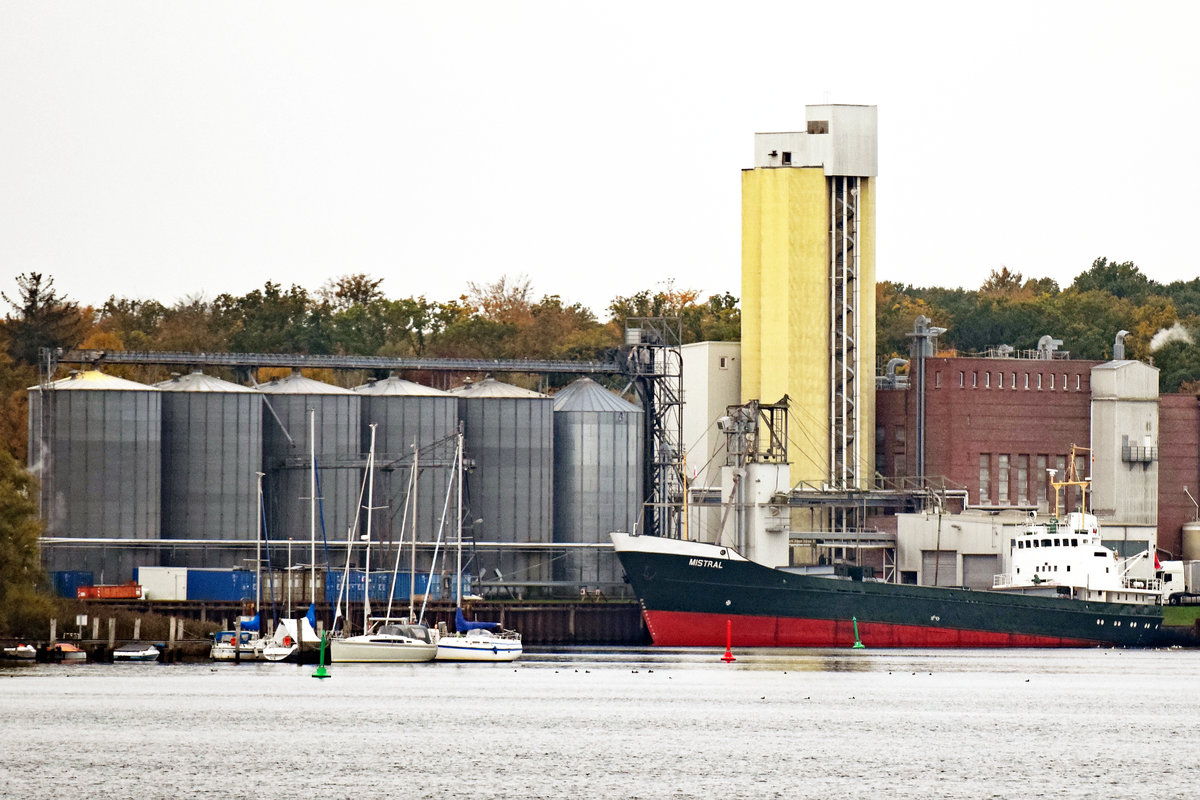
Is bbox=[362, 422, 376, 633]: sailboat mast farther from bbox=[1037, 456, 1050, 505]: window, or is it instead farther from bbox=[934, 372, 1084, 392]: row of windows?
bbox=[1037, 456, 1050, 505]: window

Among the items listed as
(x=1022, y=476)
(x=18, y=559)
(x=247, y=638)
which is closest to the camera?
(x=18, y=559)

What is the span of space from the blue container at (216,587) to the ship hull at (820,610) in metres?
18.4

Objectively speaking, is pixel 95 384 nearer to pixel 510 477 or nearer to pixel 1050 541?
pixel 510 477

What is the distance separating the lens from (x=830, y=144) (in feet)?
450

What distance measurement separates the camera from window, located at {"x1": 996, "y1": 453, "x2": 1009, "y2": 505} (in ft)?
457

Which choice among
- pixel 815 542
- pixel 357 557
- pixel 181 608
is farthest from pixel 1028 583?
pixel 181 608

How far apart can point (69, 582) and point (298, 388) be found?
17.2 m

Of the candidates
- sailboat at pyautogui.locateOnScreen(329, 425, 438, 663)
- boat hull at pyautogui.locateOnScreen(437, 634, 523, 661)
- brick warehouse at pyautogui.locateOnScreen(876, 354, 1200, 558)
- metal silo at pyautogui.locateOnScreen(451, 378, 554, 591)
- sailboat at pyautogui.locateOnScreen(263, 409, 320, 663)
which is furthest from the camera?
brick warehouse at pyautogui.locateOnScreen(876, 354, 1200, 558)

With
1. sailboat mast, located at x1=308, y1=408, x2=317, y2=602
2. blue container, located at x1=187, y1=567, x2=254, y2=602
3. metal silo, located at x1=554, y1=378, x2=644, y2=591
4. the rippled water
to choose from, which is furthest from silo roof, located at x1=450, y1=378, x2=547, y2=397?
the rippled water

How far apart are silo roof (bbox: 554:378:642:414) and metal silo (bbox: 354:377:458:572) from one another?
6.65 metres

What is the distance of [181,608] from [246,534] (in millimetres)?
8690

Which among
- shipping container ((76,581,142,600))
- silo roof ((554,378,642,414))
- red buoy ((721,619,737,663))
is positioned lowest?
red buoy ((721,619,737,663))

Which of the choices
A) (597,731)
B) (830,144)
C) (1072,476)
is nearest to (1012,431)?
(1072,476)

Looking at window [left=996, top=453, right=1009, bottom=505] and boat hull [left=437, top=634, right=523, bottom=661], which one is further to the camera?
window [left=996, top=453, right=1009, bottom=505]
